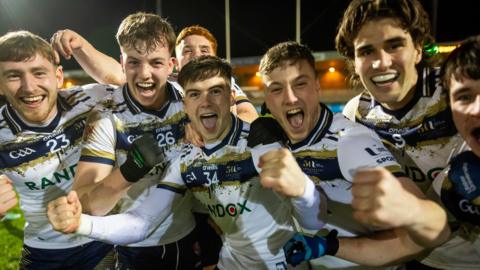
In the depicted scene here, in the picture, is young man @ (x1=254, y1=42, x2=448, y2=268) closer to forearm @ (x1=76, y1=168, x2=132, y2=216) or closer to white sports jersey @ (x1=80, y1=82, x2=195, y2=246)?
white sports jersey @ (x1=80, y1=82, x2=195, y2=246)

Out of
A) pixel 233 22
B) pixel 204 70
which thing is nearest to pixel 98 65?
pixel 204 70

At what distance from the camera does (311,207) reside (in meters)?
1.98

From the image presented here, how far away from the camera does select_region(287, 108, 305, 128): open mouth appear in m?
2.27

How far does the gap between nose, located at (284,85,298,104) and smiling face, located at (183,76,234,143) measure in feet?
1.53

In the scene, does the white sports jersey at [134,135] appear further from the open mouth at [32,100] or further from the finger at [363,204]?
the finger at [363,204]

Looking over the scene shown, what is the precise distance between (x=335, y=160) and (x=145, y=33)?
Result: 1.67 meters

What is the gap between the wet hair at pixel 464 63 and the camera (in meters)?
1.85

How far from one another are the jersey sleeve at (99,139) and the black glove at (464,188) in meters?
2.11

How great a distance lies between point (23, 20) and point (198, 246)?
2153cm

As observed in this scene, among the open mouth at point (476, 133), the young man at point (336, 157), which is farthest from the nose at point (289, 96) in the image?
the open mouth at point (476, 133)

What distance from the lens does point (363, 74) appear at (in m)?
2.38

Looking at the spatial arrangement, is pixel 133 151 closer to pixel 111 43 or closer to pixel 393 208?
pixel 393 208

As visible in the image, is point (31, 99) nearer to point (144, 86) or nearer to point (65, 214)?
point (144, 86)

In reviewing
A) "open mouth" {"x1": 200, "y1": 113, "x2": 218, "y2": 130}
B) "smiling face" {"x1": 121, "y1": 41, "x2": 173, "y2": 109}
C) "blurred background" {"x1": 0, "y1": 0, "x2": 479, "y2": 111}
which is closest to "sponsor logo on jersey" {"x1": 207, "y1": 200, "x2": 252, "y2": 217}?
"open mouth" {"x1": 200, "y1": 113, "x2": 218, "y2": 130}
